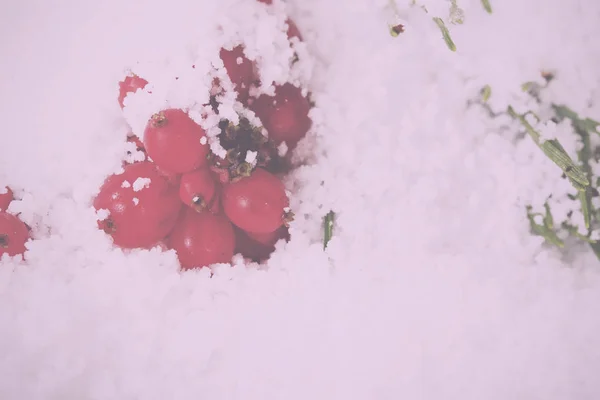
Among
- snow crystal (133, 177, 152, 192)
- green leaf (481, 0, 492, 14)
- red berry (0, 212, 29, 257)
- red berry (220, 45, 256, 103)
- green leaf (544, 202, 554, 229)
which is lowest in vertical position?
red berry (0, 212, 29, 257)

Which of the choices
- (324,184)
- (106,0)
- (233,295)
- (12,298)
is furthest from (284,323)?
(106,0)

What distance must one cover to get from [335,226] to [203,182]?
0.16m

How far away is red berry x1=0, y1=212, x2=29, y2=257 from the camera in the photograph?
498 millimetres

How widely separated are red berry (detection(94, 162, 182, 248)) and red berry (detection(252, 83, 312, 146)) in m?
0.13

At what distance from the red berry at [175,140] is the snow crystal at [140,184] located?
31mm

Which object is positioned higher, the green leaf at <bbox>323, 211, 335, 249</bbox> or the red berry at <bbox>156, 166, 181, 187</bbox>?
the red berry at <bbox>156, 166, 181, 187</bbox>

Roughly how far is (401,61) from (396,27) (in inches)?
1.6

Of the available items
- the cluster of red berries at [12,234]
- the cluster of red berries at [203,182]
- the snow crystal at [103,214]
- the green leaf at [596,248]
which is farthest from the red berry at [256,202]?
the green leaf at [596,248]

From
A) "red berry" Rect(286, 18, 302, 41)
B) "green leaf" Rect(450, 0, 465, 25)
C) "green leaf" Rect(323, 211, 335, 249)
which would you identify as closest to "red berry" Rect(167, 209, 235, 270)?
"green leaf" Rect(323, 211, 335, 249)

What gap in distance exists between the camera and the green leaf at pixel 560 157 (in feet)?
1.52

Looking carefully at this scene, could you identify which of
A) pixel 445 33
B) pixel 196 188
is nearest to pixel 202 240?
pixel 196 188

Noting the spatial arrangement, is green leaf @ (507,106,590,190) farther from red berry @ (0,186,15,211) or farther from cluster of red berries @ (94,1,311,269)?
red berry @ (0,186,15,211)

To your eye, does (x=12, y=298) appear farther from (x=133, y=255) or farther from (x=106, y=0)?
(x=106, y=0)

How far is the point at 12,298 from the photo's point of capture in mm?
486
